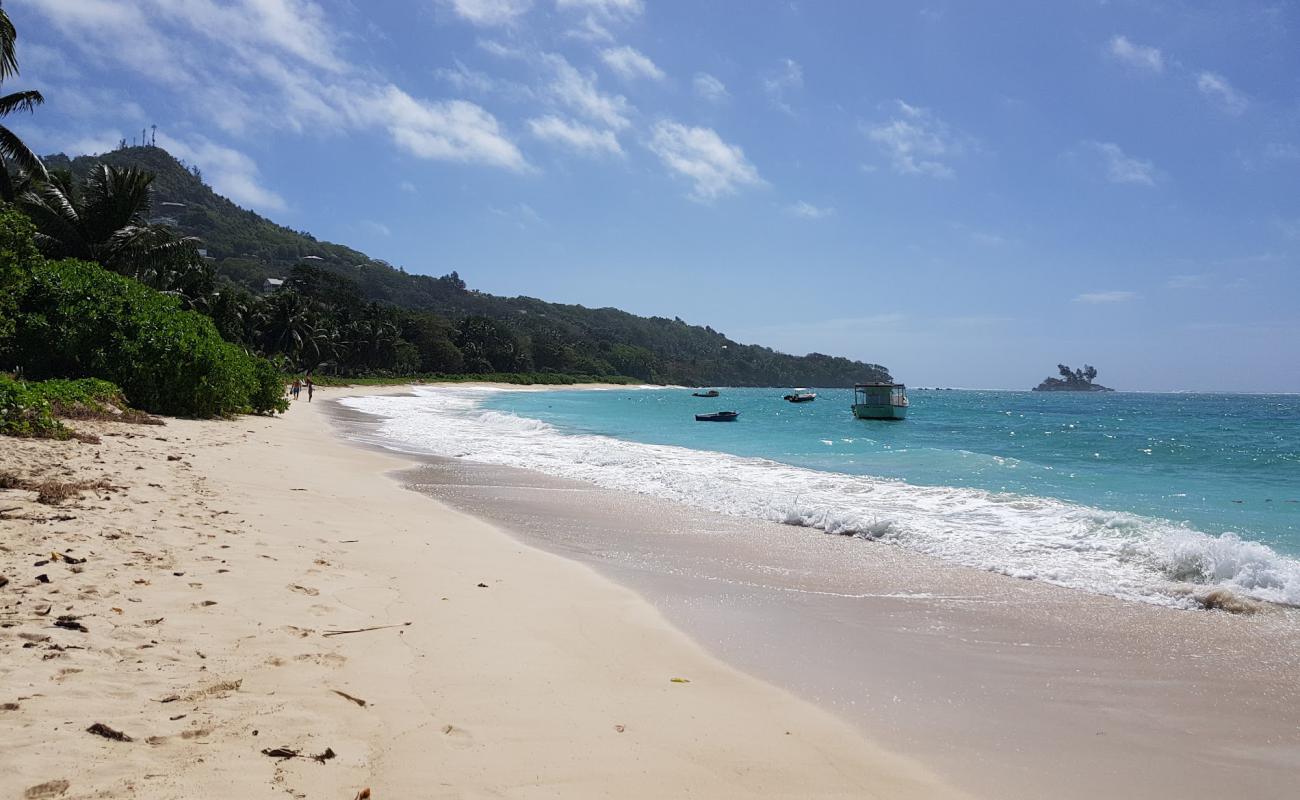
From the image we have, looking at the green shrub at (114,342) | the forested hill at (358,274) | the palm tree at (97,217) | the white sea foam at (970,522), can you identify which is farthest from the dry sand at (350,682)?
the forested hill at (358,274)

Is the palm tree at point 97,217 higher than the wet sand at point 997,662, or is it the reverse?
the palm tree at point 97,217

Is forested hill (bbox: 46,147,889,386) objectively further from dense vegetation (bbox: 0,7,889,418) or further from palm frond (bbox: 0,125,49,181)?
palm frond (bbox: 0,125,49,181)

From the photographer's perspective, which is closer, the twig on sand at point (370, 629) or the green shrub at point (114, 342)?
the twig on sand at point (370, 629)

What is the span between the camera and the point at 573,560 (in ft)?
26.2

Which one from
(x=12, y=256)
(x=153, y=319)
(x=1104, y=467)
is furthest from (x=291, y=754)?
(x=1104, y=467)

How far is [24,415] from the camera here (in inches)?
414

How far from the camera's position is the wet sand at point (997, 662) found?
3.72 m

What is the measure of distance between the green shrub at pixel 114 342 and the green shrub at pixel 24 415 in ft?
27.6

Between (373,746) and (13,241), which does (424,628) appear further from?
(13,241)

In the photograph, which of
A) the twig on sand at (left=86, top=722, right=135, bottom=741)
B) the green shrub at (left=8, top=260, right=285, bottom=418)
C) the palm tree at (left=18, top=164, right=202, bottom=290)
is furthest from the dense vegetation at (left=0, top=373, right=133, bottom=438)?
the palm tree at (left=18, top=164, right=202, bottom=290)

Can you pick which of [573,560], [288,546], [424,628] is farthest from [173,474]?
[424,628]

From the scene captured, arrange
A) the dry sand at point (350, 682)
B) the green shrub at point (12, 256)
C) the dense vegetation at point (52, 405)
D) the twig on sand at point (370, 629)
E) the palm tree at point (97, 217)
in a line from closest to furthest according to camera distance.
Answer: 1. the dry sand at point (350, 682)
2. the twig on sand at point (370, 629)
3. the dense vegetation at point (52, 405)
4. the green shrub at point (12, 256)
5. the palm tree at point (97, 217)

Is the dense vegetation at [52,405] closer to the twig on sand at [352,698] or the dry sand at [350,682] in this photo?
the dry sand at [350,682]

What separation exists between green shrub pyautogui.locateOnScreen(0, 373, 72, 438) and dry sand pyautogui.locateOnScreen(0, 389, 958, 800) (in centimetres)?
437
